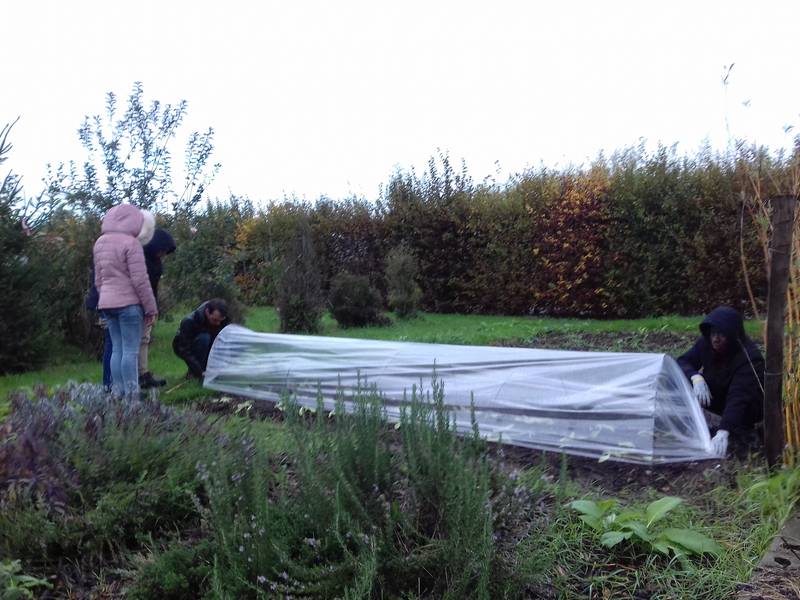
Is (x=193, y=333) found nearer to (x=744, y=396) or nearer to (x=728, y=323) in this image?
(x=728, y=323)

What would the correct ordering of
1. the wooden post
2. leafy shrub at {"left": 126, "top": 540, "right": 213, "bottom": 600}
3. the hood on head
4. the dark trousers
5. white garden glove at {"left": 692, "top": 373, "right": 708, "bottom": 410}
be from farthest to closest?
the dark trousers → the hood on head → white garden glove at {"left": 692, "top": 373, "right": 708, "bottom": 410} → the wooden post → leafy shrub at {"left": 126, "top": 540, "right": 213, "bottom": 600}

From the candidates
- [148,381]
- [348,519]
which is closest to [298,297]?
[148,381]

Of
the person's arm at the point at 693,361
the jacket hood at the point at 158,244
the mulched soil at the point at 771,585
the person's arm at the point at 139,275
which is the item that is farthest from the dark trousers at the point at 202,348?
the mulched soil at the point at 771,585

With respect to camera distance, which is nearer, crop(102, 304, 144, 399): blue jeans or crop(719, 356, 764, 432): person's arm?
crop(719, 356, 764, 432): person's arm

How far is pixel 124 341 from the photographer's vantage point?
19.3 ft

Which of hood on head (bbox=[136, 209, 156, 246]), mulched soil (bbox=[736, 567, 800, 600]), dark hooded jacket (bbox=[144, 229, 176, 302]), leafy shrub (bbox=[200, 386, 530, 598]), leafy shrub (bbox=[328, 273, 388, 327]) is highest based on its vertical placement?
hood on head (bbox=[136, 209, 156, 246])

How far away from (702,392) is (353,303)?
774 cm

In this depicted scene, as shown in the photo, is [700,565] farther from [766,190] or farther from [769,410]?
[766,190]

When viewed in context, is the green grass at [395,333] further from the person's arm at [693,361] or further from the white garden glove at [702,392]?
the white garden glove at [702,392]

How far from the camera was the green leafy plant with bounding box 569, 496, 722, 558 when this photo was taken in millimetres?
2771

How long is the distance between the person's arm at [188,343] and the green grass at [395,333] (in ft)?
0.55

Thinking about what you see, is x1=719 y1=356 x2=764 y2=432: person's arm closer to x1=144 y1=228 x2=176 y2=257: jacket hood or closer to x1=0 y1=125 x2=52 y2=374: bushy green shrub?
x1=144 y1=228 x2=176 y2=257: jacket hood

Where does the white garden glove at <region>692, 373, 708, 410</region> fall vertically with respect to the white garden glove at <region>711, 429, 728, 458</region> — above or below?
above

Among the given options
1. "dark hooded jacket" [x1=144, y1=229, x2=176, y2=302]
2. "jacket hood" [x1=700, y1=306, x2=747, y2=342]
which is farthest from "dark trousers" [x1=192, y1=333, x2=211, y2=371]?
"jacket hood" [x1=700, y1=306, x2=747, y2=342]
